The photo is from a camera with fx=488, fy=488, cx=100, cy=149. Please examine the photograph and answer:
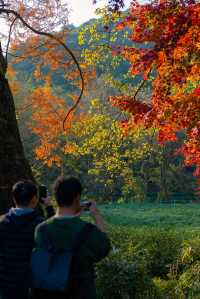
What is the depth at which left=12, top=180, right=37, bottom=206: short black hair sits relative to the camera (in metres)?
3.29

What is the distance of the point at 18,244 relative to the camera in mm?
3289

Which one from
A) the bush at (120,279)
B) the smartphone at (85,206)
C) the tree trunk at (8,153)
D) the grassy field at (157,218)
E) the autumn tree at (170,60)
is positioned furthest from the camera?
the grassy field at (157,218)

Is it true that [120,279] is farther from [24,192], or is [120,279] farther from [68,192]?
[68,192]

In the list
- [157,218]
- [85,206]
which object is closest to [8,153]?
[85,206]

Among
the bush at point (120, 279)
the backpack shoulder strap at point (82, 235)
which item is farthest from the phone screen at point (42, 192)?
the bush at point (120, 279)

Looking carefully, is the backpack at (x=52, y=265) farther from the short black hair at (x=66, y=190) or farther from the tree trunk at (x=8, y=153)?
the tree trunk at (x=8, y=153)

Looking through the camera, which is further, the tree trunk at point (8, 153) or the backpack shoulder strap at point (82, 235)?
the tree trunk at point (8, 153)

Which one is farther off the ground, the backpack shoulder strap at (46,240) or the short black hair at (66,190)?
the short black hair at (66,190)

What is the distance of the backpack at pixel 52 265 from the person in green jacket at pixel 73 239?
0.03 m

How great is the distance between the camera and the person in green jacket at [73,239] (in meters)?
2.95

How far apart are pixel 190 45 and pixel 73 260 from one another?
22.0 feet

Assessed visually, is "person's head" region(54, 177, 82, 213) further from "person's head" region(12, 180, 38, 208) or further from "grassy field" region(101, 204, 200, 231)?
"grassy field" region(101, 204, 200, 231)

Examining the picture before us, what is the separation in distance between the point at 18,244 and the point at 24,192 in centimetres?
35

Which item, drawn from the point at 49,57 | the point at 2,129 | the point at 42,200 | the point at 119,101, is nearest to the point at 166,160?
the point at 49,57
